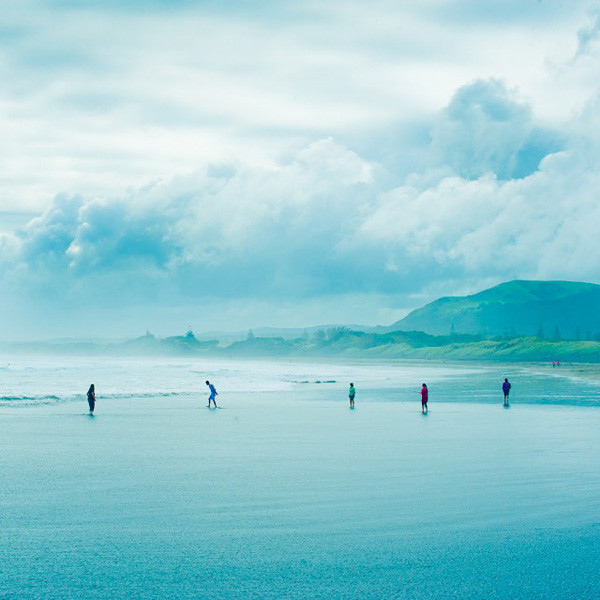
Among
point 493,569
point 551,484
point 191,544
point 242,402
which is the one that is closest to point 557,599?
point 493,569

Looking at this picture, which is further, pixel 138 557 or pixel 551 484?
pixel 551 484

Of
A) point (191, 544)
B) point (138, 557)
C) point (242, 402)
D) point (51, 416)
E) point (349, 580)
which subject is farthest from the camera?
point (242, 402)

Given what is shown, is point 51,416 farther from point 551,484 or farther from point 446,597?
point 446,597

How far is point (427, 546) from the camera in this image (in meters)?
11.7

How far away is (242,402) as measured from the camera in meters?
48.4

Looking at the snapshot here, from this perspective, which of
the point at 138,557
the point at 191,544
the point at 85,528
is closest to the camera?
the point at 138,557

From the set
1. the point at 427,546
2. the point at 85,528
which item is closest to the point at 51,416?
the point at 85,528

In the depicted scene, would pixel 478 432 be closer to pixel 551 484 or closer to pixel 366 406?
pixel 551 484

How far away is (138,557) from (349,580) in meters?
3.31

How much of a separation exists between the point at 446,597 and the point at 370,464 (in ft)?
34.9

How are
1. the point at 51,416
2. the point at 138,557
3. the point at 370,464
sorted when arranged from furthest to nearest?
the point at 51,416
the point at 370,464
the point at 138,557

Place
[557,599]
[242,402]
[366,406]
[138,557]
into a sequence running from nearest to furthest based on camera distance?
[557,599] < [138,557] < [366,406] < [242,402]

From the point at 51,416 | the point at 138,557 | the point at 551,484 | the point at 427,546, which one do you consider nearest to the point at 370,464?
the point at 551,484

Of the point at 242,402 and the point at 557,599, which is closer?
the point at 557,599
